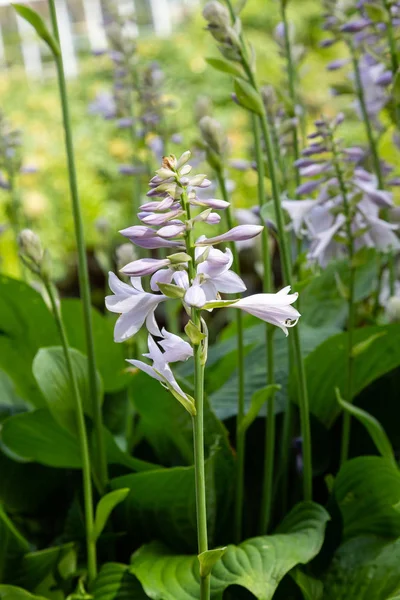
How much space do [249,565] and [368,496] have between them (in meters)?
0.25

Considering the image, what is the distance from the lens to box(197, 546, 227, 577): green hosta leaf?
77cm

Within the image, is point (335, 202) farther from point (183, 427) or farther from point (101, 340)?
point (101, 340)

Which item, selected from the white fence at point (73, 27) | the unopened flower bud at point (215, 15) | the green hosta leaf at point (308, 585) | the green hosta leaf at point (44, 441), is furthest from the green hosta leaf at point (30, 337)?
the white fence at point (73, 27)

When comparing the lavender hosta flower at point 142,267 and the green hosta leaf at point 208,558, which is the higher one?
the lavender hosta flower at point 142,267

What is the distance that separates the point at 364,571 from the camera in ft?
3.53

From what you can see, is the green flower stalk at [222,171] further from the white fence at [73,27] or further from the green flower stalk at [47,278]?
the white fence at [73,27]

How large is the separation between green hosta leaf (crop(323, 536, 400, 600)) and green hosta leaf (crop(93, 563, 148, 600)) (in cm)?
28

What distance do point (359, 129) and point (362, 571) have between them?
494 cm

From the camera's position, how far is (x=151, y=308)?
2.49 feet

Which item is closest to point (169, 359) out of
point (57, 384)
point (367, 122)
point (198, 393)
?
point (198, 393)

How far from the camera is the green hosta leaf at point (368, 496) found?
112 cm

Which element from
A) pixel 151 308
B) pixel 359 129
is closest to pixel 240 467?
pixel 151 308

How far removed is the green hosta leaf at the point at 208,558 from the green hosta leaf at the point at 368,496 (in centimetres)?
38

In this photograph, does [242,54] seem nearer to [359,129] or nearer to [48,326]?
[48,326]
